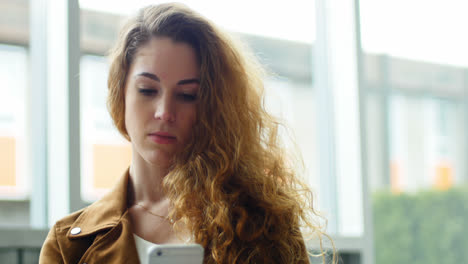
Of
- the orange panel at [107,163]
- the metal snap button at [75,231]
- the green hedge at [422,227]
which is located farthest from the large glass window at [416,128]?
the metal snap button at [75,231]

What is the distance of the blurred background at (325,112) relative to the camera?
2.27 metres

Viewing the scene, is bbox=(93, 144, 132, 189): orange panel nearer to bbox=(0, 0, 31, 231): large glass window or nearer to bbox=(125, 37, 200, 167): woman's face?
bbox=(0, 0, 31, 231): large glass window

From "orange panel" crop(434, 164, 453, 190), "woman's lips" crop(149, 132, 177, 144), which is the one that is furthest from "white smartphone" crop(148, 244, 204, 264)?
"orange panel" crop(434, 164, 453, 190)

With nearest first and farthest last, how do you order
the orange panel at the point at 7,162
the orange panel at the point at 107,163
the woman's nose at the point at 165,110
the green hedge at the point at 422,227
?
the woman's nose at the point at 165,110, the orange panel at the point at 7,162, the orange panel at the point at 107,163, the green hedge at the point at 422,227

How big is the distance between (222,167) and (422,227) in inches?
95.5

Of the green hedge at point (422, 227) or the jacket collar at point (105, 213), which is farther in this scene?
the green hedge at point (422, 227)

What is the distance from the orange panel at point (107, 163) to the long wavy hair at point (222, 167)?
3.37 ft

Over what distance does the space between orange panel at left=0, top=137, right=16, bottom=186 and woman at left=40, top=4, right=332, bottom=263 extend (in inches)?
35.1

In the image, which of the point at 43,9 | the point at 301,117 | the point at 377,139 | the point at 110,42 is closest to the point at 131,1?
the point at 110,42

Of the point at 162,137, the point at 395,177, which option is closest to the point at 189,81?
the point at 162,137

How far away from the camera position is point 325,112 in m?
3.30

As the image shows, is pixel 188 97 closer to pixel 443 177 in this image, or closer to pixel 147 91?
pixel 147 91

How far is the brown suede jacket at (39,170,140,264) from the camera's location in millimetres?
1405

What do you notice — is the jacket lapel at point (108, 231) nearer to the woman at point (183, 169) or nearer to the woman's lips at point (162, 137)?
the woman at point (183, 169)
